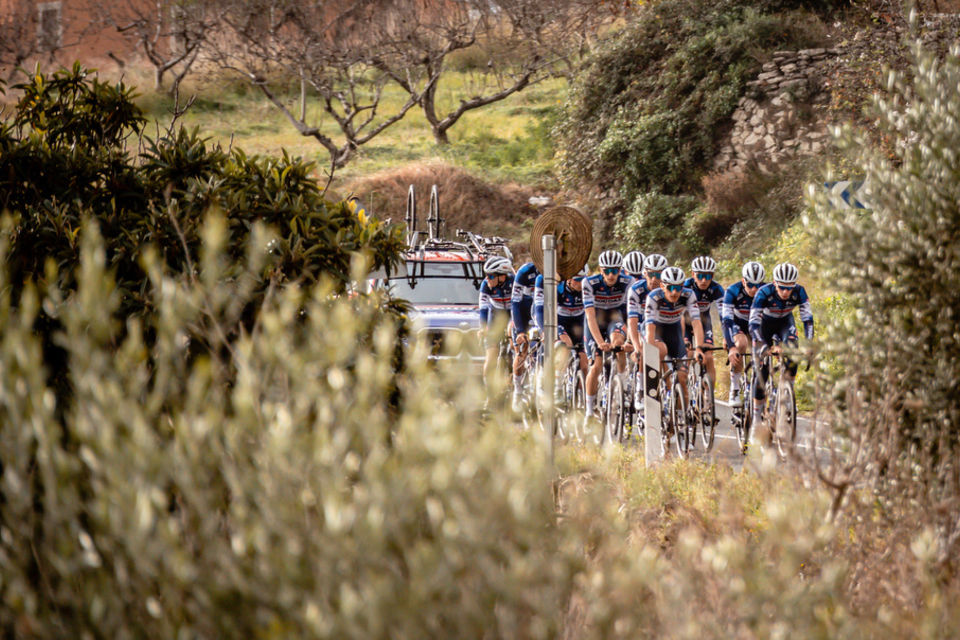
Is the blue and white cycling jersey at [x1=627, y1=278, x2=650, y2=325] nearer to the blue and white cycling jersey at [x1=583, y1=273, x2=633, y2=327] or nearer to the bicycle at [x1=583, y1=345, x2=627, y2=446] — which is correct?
the bicycle at [x1=583, y1=345, x2=627, y2=446]

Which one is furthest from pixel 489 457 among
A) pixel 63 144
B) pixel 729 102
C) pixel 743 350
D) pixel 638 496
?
pixel 729 102

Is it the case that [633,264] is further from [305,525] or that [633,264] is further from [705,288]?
[305,525]

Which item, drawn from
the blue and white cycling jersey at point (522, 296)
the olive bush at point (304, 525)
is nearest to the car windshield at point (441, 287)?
the blue and white cycling jersey at point (522, 296)

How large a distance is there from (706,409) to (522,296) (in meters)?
3.14

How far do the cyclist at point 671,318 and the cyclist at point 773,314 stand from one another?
23.3 inches

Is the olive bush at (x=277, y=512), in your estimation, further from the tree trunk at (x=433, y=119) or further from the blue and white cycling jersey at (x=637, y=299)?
the tree trunk at (x=433, y=119)

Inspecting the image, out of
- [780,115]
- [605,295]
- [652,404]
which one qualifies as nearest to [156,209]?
[652,404]

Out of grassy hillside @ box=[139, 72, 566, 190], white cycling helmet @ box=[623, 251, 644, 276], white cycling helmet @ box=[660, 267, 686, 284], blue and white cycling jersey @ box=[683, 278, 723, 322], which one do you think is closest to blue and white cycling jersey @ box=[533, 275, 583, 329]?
white cycling helmet @ box=[623, 251, 644, 276]

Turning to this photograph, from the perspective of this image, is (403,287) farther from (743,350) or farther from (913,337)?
(913,337)

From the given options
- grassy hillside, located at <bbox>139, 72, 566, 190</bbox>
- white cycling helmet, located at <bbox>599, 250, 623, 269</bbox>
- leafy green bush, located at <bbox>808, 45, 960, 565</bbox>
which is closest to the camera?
leafy green bush, located at <bbox>808, 45, 960, 565</bbox>

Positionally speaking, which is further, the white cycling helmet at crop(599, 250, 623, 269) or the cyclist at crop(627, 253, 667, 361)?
the white cycling helmet at crop(599, 250, 623, 269)

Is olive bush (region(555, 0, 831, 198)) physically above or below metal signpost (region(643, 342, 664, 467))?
above

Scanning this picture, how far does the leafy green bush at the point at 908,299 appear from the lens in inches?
196

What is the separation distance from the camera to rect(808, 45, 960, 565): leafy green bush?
16.3ft
